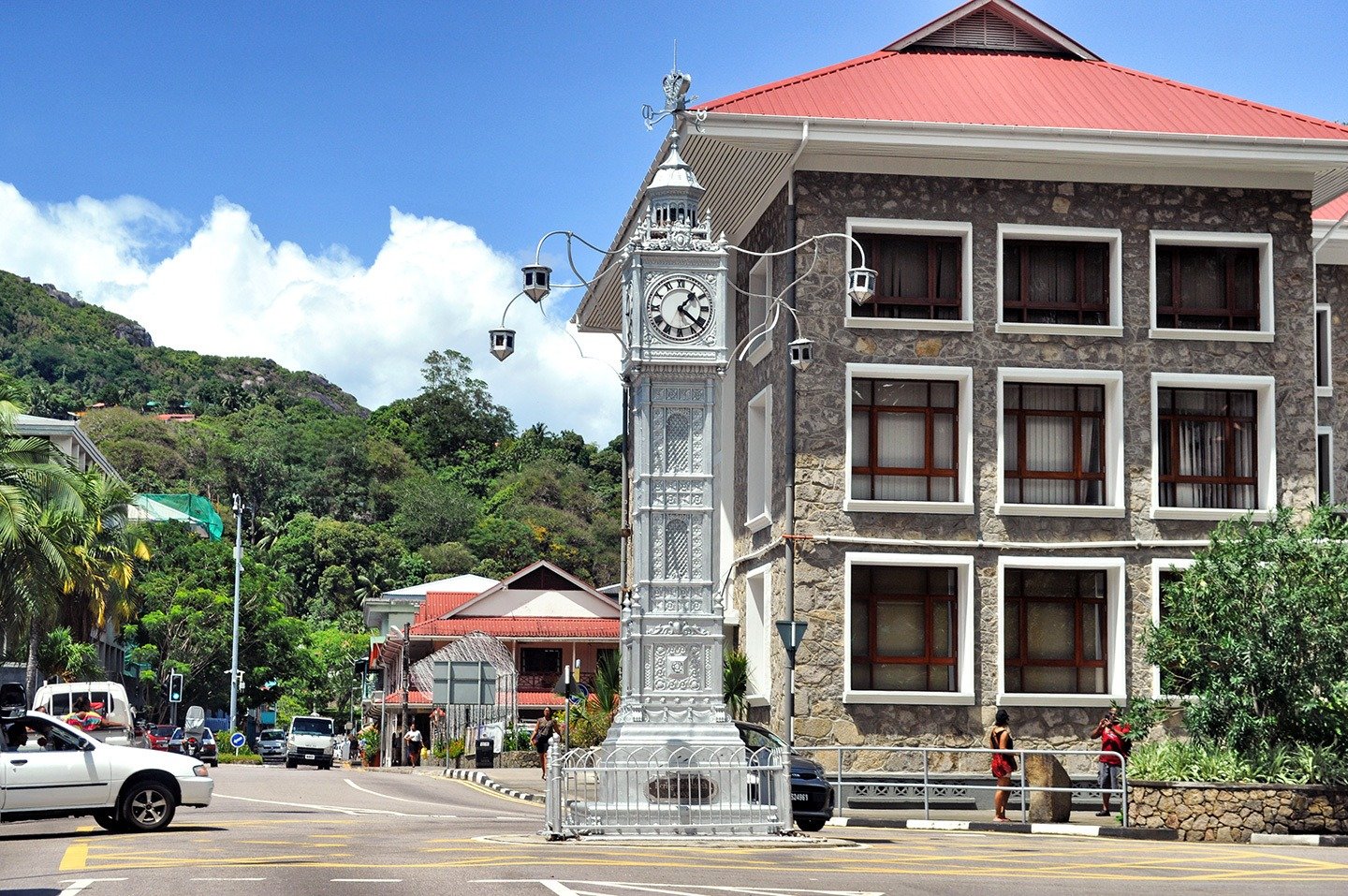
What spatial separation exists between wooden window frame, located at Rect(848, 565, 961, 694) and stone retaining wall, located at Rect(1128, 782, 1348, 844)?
742 centimetres

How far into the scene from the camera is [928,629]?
29734mm

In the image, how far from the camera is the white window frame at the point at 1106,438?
2973 centimetres

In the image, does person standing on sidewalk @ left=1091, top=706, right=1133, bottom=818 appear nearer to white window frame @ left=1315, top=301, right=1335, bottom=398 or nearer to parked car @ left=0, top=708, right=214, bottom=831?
white window frame @ left=1315, top=301, right=1335, bottom=398

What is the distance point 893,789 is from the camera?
2788 cm

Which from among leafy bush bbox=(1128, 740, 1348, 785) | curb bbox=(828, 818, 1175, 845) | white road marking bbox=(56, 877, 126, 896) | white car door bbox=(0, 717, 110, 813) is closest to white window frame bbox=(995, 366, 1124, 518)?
curb bbox=(828, 818, 1175, 845)

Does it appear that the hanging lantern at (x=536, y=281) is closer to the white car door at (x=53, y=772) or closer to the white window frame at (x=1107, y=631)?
the white car door at (x=53, y=772)

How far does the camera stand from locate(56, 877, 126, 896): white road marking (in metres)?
12.6

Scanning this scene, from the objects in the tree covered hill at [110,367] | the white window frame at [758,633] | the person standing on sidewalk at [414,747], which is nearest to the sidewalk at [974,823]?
the white window frame at [758,633]

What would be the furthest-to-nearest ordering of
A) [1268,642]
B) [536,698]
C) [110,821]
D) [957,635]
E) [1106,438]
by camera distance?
[536,698], [1106,438], [957,635], [1268,642], [110,821]

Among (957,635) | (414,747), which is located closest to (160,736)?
(414,747)

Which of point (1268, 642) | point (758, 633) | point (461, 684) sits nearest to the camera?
point (1268, 642)

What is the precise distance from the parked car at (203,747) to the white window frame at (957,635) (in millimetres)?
28423

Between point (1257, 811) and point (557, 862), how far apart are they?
1063 centimetres

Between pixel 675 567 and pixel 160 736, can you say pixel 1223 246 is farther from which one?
pixel 160 736
